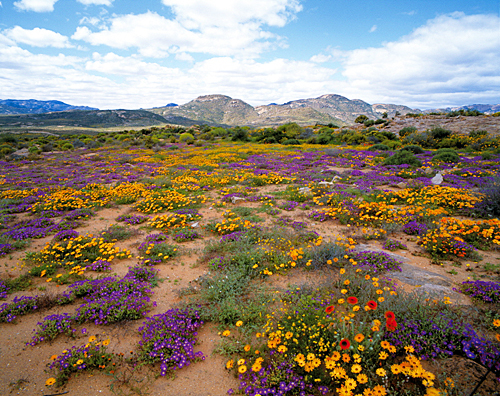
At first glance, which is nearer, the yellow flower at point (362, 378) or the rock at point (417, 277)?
the yellow flower at point (362, 378)

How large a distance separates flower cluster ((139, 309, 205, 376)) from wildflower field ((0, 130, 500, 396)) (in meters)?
0.03

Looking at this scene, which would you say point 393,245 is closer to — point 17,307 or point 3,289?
point 17,307

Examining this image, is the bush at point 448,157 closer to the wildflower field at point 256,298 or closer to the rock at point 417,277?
the wildflower field at point 256,298

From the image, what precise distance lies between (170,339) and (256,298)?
1.66m

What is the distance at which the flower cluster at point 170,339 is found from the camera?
3359 millimetres

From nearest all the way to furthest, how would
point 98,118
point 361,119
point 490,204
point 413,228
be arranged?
1. point 413,228
2. point 490,204
3. point 361,119
4. point 98,118

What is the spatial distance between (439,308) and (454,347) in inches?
33.0

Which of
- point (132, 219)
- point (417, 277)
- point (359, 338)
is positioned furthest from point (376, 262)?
point (132, 219)

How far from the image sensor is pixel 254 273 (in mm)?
5266

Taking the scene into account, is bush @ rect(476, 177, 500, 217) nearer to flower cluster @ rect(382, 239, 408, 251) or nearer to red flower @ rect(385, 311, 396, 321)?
flower cluster @ rect(382, 239, 408, 251)

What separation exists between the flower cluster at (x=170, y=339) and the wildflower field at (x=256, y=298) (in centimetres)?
3

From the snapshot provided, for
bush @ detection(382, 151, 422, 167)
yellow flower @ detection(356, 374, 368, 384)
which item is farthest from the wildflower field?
bush @ detection(382, 151, 422, 167)

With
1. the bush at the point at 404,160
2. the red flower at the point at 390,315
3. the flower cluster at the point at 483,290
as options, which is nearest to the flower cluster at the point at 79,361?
the red flower at the point at 390,315

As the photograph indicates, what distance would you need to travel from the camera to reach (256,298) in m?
4.46
